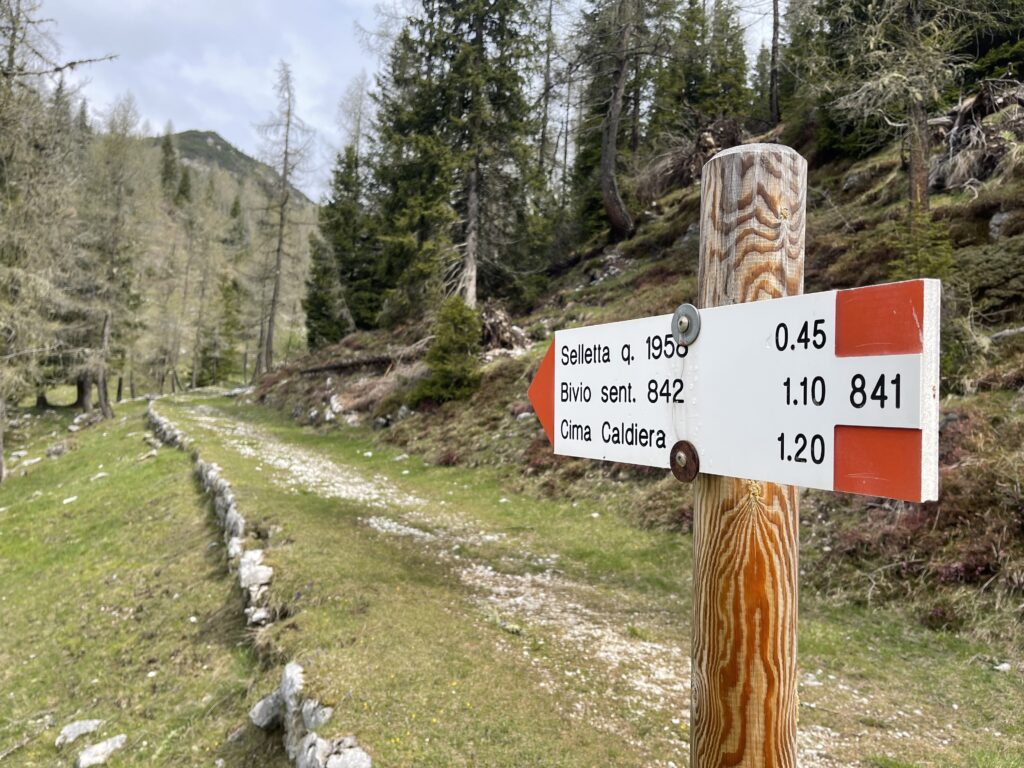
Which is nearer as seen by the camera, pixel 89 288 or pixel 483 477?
pixel 483 477

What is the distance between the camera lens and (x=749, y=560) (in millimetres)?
1675

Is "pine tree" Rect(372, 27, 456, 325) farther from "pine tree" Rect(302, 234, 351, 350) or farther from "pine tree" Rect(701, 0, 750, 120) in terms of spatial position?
"pine tree" Rect(701, 0, 750, 120)

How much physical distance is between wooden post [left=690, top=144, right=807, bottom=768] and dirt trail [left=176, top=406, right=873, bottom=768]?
2024 mm

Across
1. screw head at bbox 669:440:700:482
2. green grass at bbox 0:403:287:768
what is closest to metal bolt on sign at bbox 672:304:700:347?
screw head at bbox 669:440:700:482

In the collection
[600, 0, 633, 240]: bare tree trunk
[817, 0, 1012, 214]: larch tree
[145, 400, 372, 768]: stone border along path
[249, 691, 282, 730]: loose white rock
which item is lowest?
[249, 691, 282, 730]: loose white rock

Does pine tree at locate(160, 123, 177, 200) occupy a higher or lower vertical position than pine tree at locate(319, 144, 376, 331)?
higher

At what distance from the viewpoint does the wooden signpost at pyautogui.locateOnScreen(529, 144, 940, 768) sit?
4.18 ft

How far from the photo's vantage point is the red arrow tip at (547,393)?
2490 mm

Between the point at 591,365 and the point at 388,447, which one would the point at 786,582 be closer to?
the point at 591,365

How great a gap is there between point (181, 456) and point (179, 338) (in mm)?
30234

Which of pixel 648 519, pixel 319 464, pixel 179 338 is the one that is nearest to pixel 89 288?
pixel 179 338

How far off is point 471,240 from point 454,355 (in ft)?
16.7

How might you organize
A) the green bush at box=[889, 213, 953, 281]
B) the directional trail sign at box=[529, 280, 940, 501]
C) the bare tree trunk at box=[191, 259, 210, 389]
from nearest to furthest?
the directional trail sign at box=[529, 280, 940, 501] < the green bush at box=[889, 213, 953, 281] < the bare tree trunk at box=[191, 259, 210, 389]

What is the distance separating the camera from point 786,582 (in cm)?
170
